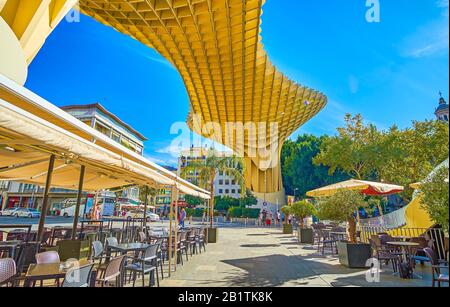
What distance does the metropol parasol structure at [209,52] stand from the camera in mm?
8940

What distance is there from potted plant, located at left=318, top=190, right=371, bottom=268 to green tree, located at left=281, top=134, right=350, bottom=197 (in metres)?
28.8

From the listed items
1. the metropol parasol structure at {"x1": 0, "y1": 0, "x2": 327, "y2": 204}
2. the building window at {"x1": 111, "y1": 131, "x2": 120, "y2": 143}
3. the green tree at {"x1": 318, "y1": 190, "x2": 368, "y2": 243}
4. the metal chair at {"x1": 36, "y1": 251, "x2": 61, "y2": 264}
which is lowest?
the metal chair at {"x1": 36, "y1": 251, "x2": 61, "y2": 264}

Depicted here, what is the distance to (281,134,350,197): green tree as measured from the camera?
35031 mm

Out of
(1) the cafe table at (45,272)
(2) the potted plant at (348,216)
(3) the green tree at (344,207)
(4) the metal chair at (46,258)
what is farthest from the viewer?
(3) the green tree at (344,207)

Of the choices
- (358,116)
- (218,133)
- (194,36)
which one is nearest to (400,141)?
(358,116)

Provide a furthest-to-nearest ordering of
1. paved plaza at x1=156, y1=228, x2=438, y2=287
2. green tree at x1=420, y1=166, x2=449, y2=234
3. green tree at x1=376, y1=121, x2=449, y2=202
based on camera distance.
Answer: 1. green tree at x1=376, y1=121, x2=449, y2=202
2. paved plaza at x1=156, y1=228, x2=438, y2=287
3. green tree at x1=420, y1=166, x2=449, y2=234

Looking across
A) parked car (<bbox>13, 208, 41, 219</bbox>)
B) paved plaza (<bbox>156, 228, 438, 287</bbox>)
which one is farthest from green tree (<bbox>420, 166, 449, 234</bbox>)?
parked car (<bbox>13, 208, 41, 219</bbox>)

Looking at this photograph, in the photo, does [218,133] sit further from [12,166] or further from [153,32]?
[12,166]

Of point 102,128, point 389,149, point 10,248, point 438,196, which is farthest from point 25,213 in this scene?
point 389,149

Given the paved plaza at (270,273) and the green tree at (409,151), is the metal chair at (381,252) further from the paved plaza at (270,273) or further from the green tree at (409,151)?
the green tree at (409,151)

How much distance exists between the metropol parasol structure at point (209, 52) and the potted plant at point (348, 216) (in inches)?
354

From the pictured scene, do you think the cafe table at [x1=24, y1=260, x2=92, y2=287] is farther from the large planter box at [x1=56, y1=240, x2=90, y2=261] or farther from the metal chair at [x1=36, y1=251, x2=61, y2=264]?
the large planter box at [x1=56, y1=240, x2=90, y2=261]

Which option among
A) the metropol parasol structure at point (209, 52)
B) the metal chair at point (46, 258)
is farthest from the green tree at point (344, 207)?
the metropol parasol structure at point (209, 52)
